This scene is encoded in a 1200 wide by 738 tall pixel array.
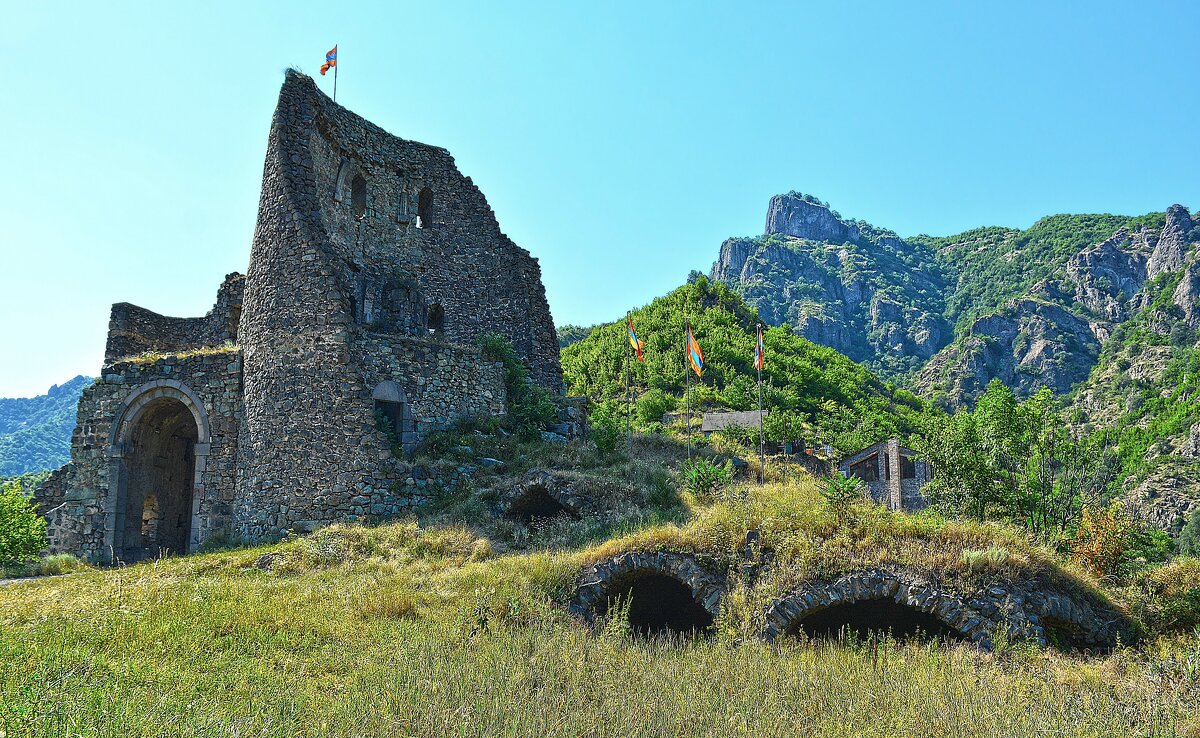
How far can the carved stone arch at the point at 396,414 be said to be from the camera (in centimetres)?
1758

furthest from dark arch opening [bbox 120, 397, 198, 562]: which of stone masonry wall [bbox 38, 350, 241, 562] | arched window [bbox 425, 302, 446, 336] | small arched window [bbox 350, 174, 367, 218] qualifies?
small arched window [bbox 350, 174, 367, 218]

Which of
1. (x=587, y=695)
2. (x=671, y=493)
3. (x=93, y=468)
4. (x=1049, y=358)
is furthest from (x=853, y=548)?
(x=1049, y=358)

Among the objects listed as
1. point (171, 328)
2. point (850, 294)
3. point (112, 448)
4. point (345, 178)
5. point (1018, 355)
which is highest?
point (850, 294)

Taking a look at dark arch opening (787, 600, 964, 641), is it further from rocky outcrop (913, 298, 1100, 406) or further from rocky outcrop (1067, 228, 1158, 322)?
rocky outcrop (1067, 228, 1158, 322)

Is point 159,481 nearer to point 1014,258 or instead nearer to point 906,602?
point 906,602

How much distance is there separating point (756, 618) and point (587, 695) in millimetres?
4754

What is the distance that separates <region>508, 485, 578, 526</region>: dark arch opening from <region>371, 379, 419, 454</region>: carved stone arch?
331 cm

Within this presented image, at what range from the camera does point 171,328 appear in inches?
925

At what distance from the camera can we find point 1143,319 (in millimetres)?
105812

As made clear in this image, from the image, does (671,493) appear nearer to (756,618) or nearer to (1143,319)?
(756,618)

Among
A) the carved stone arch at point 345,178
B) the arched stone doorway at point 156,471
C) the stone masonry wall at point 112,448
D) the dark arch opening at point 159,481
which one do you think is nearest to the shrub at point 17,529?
the stone masonry wall at point 112,448

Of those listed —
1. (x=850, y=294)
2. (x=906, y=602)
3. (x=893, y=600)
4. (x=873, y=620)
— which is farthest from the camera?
(x=850, y=294)

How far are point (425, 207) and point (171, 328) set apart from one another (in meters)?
8.97

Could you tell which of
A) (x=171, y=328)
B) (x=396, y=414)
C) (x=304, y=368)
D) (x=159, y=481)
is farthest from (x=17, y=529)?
(x=171, y=328)
